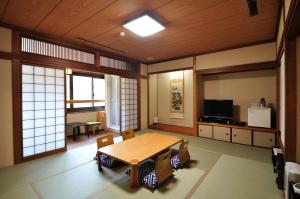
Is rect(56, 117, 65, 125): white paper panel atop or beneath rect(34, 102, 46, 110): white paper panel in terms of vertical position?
beneath

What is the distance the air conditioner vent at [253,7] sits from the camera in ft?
7.11

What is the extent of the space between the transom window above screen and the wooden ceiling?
2.51 metres

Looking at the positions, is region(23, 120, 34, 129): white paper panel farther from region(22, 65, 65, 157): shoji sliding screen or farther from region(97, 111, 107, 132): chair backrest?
region(97, 111, 107, 132): chair backrest

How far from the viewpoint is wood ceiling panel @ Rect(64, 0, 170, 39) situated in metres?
2.19

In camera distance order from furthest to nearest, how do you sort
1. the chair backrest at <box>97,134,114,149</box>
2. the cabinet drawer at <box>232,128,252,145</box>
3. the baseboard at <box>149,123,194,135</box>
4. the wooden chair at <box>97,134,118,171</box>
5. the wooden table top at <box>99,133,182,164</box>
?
the baseboard at <box>149,123,194,135</box> < the cabinet drawer at <box>232,128,252,145</box> < the chair backrest at <box>97,134,114,149</box> < the wooden chair at <box>97,134,118,171</box> < the wooden table top at <box>99,133,182,164</box>

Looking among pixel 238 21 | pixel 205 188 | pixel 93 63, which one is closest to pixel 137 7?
pixel 238 21

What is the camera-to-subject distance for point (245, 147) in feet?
12.7

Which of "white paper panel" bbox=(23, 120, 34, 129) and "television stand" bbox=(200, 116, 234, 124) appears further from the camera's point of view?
"television stand" bbox=(200, 116, 234, 124)

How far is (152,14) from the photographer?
8.07 feet

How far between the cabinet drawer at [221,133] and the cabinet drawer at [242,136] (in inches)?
5.8

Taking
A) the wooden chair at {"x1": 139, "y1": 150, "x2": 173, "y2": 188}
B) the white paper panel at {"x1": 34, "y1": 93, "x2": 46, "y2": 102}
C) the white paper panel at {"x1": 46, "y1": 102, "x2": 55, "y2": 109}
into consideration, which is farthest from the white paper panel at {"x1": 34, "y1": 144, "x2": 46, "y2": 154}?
the wooden chair at {"x1": 139, "y1": 150, "x2": 173, "y2": 188}

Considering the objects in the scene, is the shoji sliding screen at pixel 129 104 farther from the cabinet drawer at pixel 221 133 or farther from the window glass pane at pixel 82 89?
the cabinet drawer at pixel 221 133

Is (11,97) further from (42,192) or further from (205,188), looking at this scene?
(205,188)

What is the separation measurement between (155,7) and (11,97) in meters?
3.05
